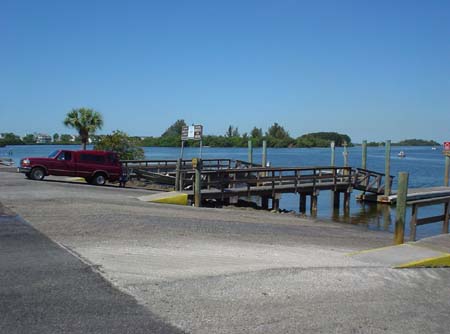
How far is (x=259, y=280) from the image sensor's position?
720cm

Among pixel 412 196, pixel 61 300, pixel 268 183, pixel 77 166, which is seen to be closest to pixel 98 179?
pixel 77 166

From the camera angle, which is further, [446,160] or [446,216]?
[446,160]

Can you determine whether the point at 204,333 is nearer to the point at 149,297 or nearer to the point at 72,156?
the point at 149,297

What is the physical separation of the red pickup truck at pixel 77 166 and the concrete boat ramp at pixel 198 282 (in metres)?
12.1

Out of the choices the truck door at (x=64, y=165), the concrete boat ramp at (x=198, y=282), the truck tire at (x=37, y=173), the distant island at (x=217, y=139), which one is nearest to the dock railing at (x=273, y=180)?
the truck door at (x=64, y=165)

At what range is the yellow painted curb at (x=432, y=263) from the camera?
898 centimetres

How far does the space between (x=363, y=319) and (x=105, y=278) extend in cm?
323

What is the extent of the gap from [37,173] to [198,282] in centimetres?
1876

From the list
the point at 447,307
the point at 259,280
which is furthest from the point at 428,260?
the point at 259,280

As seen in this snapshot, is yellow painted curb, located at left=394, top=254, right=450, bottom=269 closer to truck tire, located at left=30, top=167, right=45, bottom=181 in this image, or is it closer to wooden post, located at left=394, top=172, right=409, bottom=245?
wooden post, located at left=394, top=172, right=409, bottom=245

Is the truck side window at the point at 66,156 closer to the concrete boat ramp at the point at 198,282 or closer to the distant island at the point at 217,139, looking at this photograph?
the concrete boat ramp at the point at 198,282

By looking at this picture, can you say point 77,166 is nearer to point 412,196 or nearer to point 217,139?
point 412,196

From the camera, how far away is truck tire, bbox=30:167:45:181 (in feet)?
77.4

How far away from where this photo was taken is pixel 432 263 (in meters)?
9.32
